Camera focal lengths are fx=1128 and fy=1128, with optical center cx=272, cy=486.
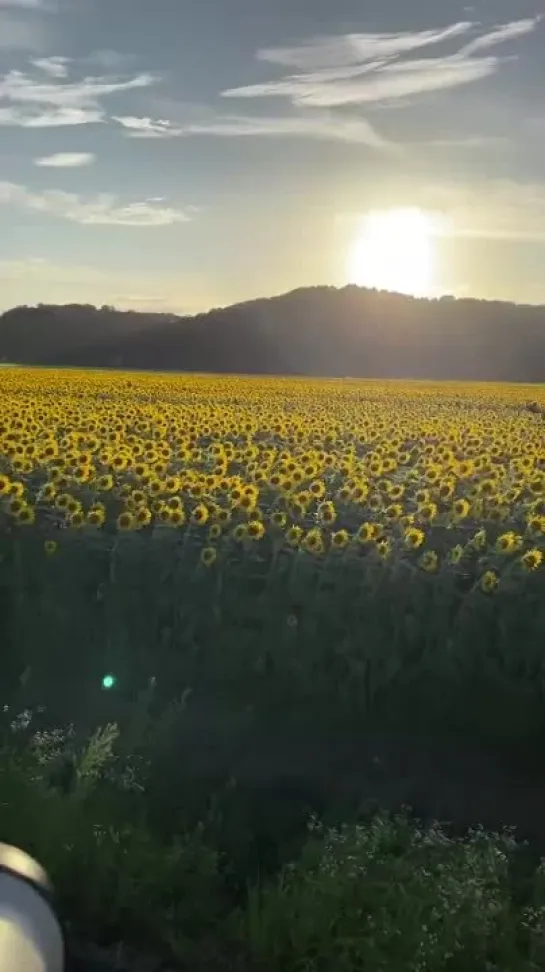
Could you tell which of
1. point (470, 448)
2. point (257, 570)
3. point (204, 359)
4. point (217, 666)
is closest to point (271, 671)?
point (217, 666)

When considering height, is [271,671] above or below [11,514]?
below

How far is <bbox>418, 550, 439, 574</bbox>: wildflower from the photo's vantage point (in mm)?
7930

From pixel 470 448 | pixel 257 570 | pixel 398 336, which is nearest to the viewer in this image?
pixel 257 570

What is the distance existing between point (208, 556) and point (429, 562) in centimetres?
159

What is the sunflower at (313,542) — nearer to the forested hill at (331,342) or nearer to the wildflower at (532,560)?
the wildflower at (532,560)

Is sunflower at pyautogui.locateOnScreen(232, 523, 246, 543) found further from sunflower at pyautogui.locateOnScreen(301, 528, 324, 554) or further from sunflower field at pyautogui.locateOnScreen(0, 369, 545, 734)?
sunflower at pyautogui.locateOnScreen(301, 528, 324, 554)

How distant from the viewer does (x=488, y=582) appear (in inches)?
306

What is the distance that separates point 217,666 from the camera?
7648 mm

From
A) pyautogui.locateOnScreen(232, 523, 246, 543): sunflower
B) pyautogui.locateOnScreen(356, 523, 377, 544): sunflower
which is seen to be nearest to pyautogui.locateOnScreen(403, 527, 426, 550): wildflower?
pyautogui.locateOnScreen(356, 523, 377, 544): sunflower

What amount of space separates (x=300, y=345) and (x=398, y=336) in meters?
10.1

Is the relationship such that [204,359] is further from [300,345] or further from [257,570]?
[257,570]

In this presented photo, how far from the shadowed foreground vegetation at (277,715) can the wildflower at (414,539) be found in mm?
17

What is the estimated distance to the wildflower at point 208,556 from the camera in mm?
8141

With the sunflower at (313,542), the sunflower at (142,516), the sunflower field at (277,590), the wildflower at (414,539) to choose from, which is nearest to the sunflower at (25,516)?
the sunflower field at (277,590)
